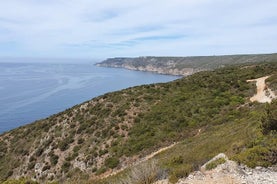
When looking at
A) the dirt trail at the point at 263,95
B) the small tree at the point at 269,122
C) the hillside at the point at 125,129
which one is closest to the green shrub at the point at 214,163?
the small tree at the point at 269,122

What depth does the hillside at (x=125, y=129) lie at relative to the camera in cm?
2062

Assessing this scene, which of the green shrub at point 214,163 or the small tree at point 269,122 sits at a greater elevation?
the small tree at point 269,122

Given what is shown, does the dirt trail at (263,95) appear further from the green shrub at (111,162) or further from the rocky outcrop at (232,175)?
the rocky outcrop at (232,175)

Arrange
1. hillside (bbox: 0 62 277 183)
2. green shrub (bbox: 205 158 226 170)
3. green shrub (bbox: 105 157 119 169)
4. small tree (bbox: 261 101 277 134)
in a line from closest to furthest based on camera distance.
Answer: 1. green shrub (bbox: 205 158 226 170)
2. small tree (bbox: 261 101 277 134)
3. green shrub (bbox: 105 157 119 169)
4. hillside (bbox: 0 62 277 183)

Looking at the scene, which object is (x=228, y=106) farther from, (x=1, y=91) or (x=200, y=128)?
(x=1, y=91)

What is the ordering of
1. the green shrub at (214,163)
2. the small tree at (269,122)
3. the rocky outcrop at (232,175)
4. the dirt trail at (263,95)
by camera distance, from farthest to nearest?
the dirt trail at (263,95), the small tree at (269,122), the green shrub at (214,163), the rocky outcrop at (232,175)

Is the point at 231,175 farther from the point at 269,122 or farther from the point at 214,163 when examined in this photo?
the point at 269,122

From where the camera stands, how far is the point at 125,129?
82.7 feet

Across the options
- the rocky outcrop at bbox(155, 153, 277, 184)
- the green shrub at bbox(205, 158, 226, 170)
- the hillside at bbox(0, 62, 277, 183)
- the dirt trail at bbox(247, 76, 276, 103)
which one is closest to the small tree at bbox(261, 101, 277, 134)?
the rocky outcrop at bbox(155, 153, 277, 184)

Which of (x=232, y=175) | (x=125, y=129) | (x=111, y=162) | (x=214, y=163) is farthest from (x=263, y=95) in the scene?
(x=232, y=175)

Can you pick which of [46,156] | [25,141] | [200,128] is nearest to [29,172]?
[46,156]

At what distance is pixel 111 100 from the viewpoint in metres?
32.6

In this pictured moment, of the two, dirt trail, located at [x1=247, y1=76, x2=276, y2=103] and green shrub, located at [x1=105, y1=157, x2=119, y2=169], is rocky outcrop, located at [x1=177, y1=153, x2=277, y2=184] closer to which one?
green shrub, located at [x1=105, y1=157, x2=119, y2=169]

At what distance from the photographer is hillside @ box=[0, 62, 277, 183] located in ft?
67.7
